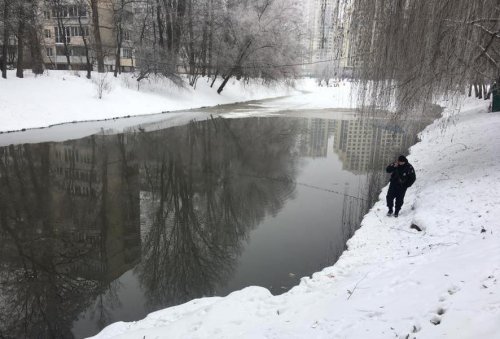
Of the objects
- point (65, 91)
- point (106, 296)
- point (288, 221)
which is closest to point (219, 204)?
point (288, 221)

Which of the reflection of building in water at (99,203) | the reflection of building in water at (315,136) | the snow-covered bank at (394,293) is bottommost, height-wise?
the reflection of building in water at (315,136)

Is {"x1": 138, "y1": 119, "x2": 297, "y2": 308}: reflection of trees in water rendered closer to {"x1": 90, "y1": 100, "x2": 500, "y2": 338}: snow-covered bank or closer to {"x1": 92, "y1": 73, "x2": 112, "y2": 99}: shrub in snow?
{"x1": 90, "y1": 100, "x2": 500, "y2": 338}: snow-covered bank

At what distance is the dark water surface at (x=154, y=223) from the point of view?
21.0 ft

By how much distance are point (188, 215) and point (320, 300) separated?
17.0ft

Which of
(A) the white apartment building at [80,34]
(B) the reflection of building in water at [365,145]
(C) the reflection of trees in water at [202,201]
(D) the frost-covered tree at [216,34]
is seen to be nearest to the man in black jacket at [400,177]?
(C) the reflection of trees in water at [202,201]

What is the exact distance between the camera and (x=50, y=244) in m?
8.08

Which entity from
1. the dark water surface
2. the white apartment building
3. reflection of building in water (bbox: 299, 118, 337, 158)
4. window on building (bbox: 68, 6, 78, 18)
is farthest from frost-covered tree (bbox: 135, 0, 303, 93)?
the dark water surface

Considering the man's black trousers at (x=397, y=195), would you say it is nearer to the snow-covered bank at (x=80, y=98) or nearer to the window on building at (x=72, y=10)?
the snow-covered bank at (x=80, y=98)

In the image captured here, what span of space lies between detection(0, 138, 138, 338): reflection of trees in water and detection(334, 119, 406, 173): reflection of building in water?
9992 millimetres

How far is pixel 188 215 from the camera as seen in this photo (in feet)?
32.5

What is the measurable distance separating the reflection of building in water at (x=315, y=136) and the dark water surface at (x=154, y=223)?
0.27 meters

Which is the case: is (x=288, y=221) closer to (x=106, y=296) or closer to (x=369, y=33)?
(x=106, y=296)

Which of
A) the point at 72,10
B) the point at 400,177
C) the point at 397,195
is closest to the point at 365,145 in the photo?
the point at 397,195

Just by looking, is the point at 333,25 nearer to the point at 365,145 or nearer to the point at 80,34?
the point at 365,145
